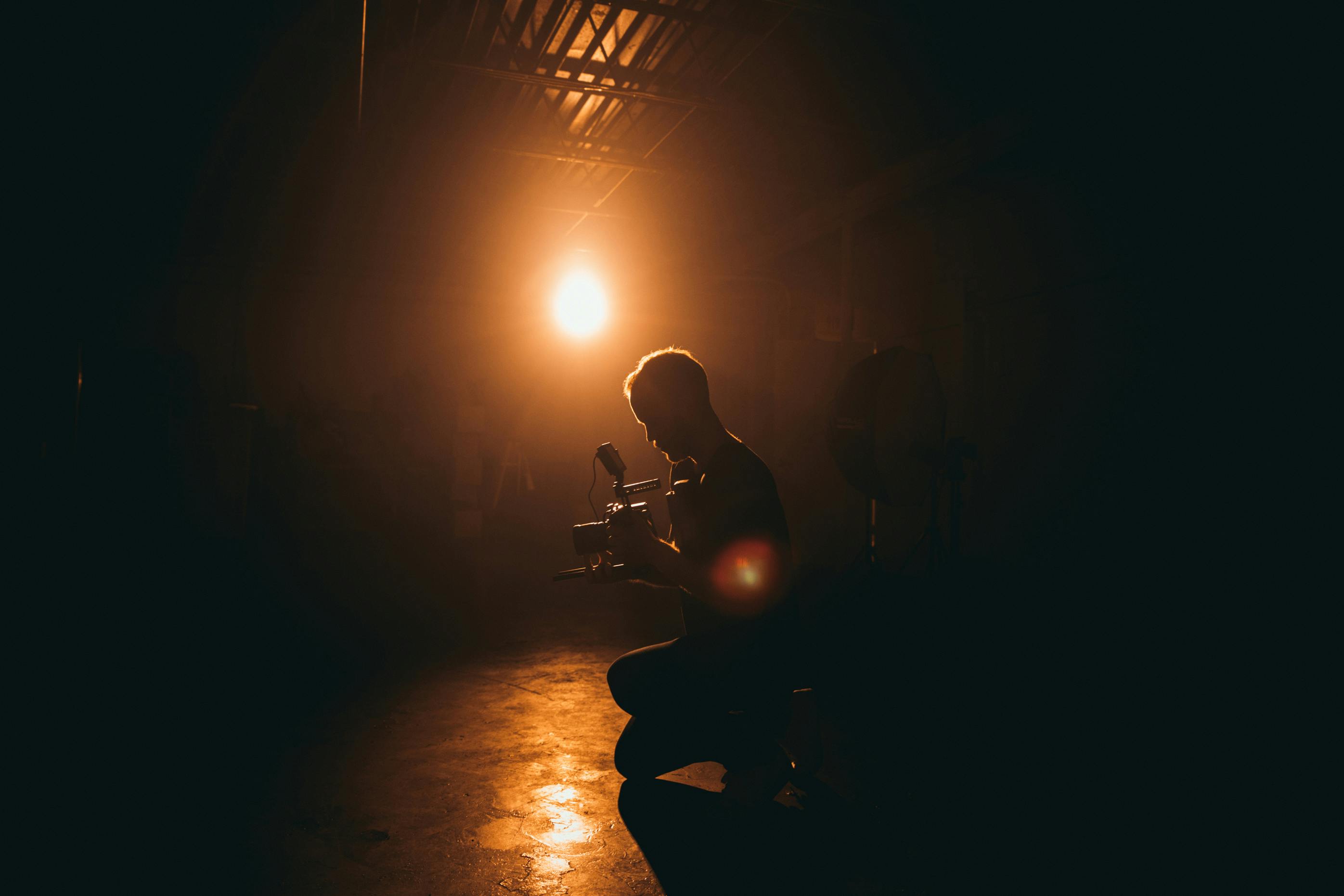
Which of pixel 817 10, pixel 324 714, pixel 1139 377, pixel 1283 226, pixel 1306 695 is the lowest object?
pixel 1306 695

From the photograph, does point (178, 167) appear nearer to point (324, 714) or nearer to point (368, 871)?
point (324, 714)

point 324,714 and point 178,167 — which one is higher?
point 178,167

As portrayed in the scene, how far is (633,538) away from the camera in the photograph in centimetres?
227

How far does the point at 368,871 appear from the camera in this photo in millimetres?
2082

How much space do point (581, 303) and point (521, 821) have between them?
8.85 metres

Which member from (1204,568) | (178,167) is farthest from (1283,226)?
(178,167)

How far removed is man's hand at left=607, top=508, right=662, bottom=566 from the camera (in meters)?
2.26

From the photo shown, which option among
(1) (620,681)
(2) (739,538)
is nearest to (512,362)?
(1) (620,681)

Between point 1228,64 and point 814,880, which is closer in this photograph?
point 814,880

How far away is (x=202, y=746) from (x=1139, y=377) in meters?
5.71

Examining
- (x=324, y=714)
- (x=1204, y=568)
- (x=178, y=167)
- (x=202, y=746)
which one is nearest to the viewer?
(x=202, y=746)

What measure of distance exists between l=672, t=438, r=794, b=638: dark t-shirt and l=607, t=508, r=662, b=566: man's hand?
162 mm

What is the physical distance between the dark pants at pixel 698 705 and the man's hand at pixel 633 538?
0.34 metres

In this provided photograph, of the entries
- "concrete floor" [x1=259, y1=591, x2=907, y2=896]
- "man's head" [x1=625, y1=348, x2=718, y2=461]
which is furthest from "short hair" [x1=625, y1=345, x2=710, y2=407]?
"concrete floor" [x1=259, y1=591, x2=907, y2=896]
